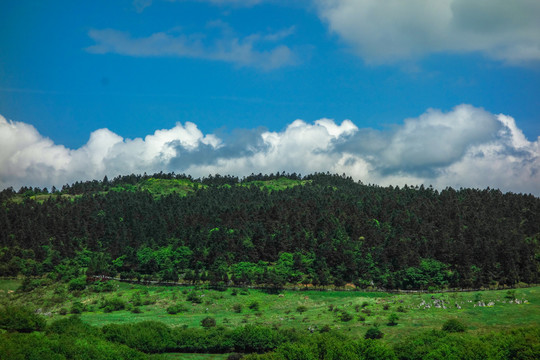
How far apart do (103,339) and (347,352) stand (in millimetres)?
47850

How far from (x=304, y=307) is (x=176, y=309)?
3852 cm

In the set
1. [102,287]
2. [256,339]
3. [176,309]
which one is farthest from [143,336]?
[102,287]

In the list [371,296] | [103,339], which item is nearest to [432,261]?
[371,296]

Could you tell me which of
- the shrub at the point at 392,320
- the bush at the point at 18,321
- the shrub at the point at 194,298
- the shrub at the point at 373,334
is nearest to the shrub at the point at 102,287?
the shrub at the point at 194,298

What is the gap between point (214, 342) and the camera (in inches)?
3986

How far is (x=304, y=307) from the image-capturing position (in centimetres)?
14050

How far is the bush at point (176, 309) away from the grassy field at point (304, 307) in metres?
0.82

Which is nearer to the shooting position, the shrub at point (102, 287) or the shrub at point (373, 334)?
the shrub at point (373, 334)

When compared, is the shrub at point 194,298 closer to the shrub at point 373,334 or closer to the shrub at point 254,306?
the shrub at point 254,306

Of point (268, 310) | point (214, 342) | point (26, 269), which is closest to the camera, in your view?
point (214, 342)

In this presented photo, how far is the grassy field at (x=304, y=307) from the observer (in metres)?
112

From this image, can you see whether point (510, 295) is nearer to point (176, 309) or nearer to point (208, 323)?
point (208, 323)

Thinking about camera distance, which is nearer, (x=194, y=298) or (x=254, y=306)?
(x=254, y=306)

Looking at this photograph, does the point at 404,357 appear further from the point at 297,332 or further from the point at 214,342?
the point at 214,342
